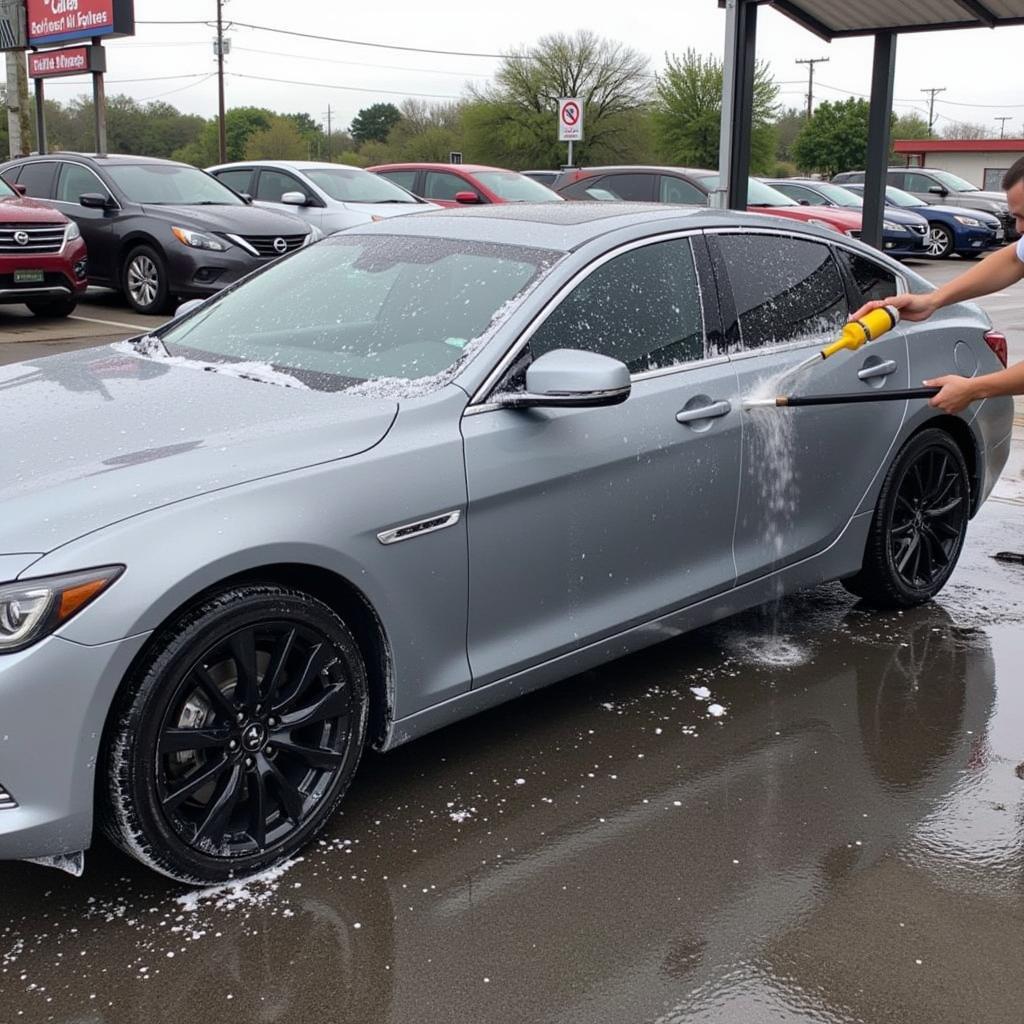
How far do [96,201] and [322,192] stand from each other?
2.55m

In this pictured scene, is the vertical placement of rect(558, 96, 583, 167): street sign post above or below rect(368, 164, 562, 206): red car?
above

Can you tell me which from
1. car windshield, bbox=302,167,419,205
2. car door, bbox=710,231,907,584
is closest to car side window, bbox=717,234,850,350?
car door, bbox=710,231,907,584

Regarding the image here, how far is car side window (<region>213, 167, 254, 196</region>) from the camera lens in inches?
618

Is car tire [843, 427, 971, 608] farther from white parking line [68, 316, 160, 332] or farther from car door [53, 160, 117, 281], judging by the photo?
car door [53, 160, 117, 281]

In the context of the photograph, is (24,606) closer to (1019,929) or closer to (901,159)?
(1019,929)

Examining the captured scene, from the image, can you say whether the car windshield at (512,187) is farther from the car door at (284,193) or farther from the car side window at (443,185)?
the car door at (284,193)

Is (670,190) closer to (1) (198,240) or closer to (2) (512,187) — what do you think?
(2) (512,187)

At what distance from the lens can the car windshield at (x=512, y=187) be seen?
52.2ft

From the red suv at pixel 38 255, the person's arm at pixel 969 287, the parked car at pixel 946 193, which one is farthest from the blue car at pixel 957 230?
the person's arm at pixel 969 287

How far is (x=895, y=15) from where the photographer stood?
30.9 ft

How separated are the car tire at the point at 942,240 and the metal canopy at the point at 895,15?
15533mm

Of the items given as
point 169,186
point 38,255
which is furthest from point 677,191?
point 38,255

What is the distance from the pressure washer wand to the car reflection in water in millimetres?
949

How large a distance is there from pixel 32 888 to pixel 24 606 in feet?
2.80
